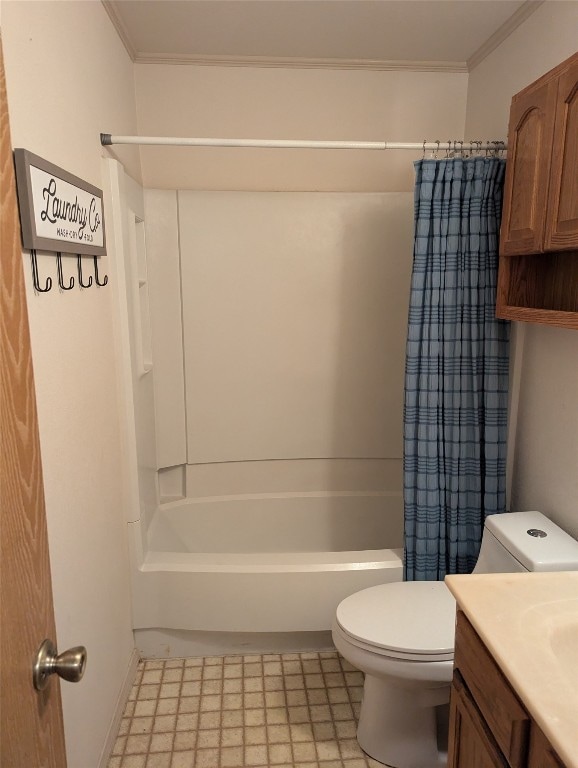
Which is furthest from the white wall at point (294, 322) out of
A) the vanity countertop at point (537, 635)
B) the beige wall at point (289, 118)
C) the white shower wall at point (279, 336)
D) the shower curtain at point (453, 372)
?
the vanity countertop at point (537, 635)

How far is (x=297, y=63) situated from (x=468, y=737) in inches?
102

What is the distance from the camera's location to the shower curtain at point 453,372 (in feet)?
6.01

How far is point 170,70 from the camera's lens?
2.33 metres

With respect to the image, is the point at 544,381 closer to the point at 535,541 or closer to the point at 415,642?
the point at 535,541

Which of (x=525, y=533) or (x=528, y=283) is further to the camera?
(x=528, y=283)

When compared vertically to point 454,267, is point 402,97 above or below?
above

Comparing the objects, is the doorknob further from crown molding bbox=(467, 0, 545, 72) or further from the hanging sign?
crown molding bbox=(467, 0, 545, 72)

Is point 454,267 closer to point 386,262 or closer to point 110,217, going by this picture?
point 386,262

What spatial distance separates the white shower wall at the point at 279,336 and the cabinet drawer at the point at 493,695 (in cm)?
158

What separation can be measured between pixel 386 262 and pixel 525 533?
4.80 ft

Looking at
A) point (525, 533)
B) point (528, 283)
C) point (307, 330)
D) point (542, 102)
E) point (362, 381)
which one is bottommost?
point (525, 533)

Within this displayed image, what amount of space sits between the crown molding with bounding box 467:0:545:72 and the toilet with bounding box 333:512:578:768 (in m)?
1.75

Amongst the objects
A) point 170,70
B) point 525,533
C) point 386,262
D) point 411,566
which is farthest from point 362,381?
point 170,70

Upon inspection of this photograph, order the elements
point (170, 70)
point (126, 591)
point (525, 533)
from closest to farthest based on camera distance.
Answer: point (525, 533)
point (126, 591)
point (170, 70)
